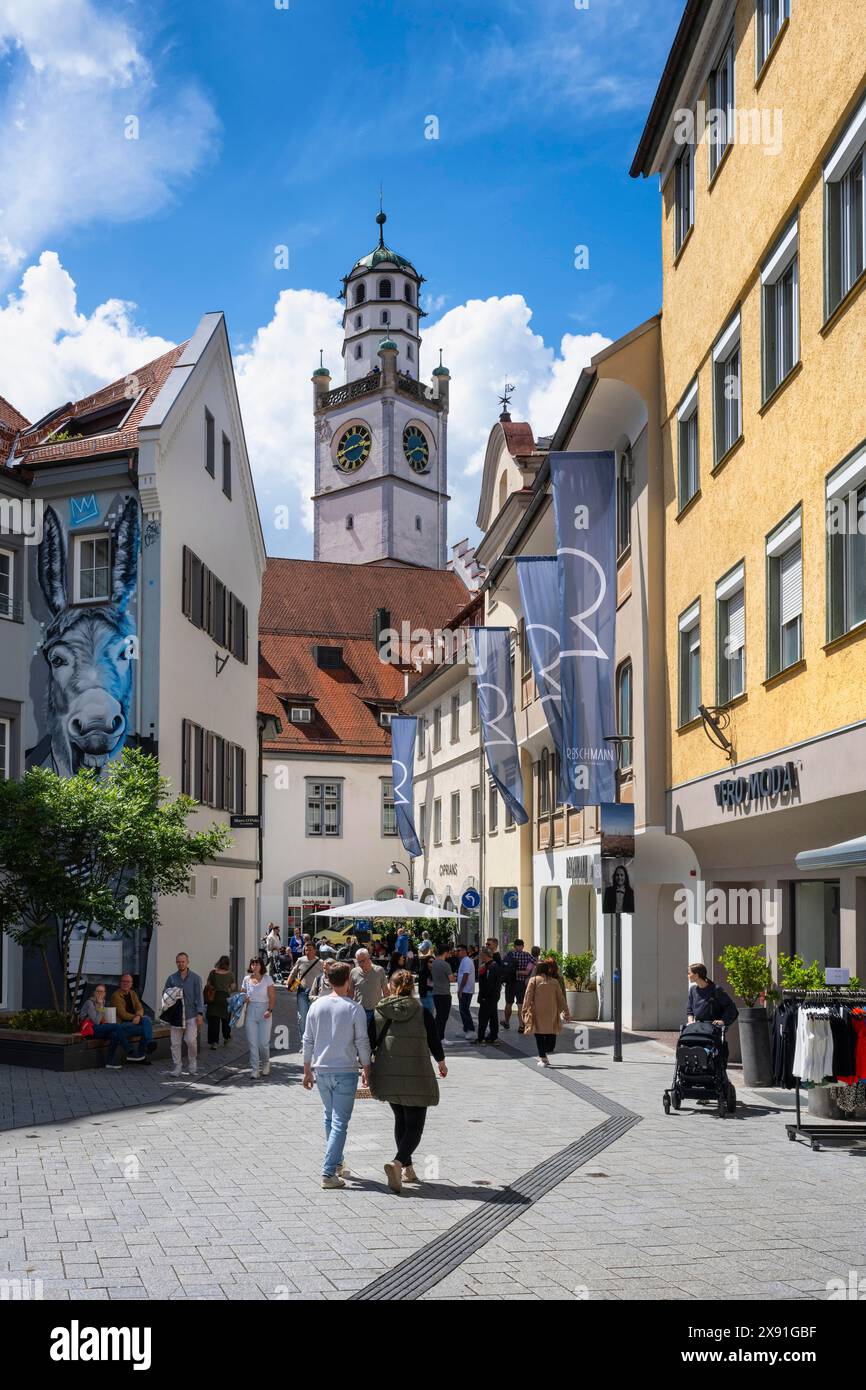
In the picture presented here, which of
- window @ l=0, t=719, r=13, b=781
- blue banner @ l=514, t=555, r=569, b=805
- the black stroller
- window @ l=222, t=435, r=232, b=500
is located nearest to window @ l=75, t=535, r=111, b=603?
window @ l=0, t=719, r=13, b=781

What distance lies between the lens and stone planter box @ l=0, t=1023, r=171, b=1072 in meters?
19.4

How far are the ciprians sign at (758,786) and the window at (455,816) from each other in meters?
30.3

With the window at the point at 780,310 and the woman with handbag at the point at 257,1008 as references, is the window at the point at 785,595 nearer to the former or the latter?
the window at the point at 780,310

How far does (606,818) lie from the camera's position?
21406 millimetres

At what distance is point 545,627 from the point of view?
88.8 ft

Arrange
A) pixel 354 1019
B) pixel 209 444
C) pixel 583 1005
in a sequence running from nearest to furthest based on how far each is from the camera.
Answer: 1. pixel 354 1019
2. pixel 583 1005
3. pixel 209 444

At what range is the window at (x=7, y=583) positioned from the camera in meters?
26.0

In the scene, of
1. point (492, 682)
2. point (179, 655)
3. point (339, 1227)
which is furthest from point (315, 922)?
point (339, 1227)

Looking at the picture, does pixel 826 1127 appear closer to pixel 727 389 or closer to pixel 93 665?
pixel 727 389

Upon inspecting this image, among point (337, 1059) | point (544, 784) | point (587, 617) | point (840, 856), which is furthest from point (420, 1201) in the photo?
point (544, 784)

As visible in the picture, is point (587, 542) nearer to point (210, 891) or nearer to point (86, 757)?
A: point (86, 757)

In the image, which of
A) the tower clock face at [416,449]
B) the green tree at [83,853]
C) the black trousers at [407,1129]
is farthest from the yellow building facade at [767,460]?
the tower clock face at [416,449]

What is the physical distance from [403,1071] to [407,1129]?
449mm
